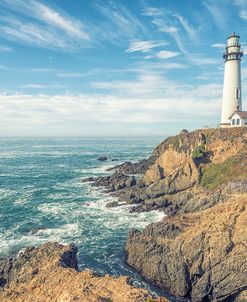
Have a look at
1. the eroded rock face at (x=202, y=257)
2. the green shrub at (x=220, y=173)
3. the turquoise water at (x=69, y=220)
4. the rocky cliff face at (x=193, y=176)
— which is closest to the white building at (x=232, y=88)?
the rocky cliff face at (x=193, y=176)

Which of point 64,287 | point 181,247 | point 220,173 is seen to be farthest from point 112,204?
point 64,287

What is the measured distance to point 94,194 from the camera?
63.6m

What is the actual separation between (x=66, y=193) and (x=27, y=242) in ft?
84.1

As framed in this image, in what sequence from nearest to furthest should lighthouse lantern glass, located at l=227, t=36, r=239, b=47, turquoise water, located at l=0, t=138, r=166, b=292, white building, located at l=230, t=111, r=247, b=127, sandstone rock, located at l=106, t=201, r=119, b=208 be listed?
1. turquoise water, located at l=0, t=138, r=166, b=292
2. sandstone rock, located at l=106, t=201, r=119, b=208
3. white building, located at l=230, t=111, r=247, b=127
4. lighthouse lantern glass, located at l=227, t=36, r=239, b=47

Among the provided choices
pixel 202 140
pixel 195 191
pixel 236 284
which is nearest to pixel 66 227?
pixel 195 191

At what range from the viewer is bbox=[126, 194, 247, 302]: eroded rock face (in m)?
27.9

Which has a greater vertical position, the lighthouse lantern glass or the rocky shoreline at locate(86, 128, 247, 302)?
the lighthouse lantern glass

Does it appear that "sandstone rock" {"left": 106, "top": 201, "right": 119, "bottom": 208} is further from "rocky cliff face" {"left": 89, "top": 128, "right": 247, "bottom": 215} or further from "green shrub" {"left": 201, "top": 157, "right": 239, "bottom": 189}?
"green shrub" {"left": 201, "top": 157, "right": 239, "bottom": 189}

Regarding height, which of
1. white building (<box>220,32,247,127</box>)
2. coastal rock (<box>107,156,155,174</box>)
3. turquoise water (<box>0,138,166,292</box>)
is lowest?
turquoise water (<box>0,138,166,292</box>)

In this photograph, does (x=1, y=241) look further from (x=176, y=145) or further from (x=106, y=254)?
(x=176, y=145)

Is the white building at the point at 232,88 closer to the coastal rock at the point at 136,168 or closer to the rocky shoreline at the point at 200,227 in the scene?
the rocky shoreline at the point at 200,227

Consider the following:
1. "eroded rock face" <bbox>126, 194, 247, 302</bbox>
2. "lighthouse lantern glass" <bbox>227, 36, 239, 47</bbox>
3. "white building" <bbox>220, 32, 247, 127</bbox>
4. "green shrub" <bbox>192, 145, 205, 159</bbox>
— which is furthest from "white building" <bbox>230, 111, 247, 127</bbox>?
"eroded rock face" <bbox>126, 194, 247, 302</bbox>

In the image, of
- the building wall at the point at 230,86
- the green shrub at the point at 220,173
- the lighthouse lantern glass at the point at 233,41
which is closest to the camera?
the green shrub at the point at 220,173

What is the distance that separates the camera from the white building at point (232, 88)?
6650 cm
